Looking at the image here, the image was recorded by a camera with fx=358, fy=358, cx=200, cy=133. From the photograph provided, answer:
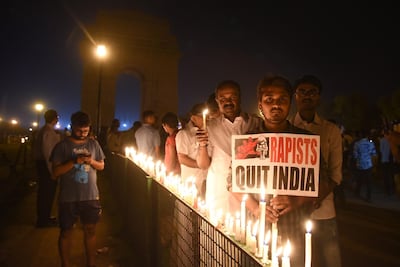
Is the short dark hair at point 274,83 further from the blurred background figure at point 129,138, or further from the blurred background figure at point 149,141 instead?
the blurred background figure at point 129,138

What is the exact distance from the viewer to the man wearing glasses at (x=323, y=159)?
3.47 m

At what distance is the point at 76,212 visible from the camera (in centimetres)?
512

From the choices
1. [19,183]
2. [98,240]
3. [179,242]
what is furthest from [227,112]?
[19,183]

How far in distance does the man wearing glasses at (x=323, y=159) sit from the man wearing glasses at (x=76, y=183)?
3.05 metres

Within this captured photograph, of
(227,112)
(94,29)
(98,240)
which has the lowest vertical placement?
(98,240)

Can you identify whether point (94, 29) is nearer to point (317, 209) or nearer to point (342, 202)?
point (342, 202)

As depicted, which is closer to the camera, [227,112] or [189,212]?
[189,212]

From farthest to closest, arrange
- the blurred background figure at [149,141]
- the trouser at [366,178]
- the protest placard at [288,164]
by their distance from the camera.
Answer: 1. the trouser at [366,178]
2. the blurred background figure at [149,141]
3. the protest placard at [288,164]

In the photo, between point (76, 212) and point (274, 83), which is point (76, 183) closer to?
point (76, 212)

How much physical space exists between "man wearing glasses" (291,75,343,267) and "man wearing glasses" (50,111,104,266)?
305cm

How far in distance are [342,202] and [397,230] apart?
2479 millimetres

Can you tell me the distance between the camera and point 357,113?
77.4 metres

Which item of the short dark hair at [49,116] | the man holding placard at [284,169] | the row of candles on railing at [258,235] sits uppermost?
the short dark hair at [49,116]

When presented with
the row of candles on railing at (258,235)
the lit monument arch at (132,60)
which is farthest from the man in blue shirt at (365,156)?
the lit monument arch at (132,60)
